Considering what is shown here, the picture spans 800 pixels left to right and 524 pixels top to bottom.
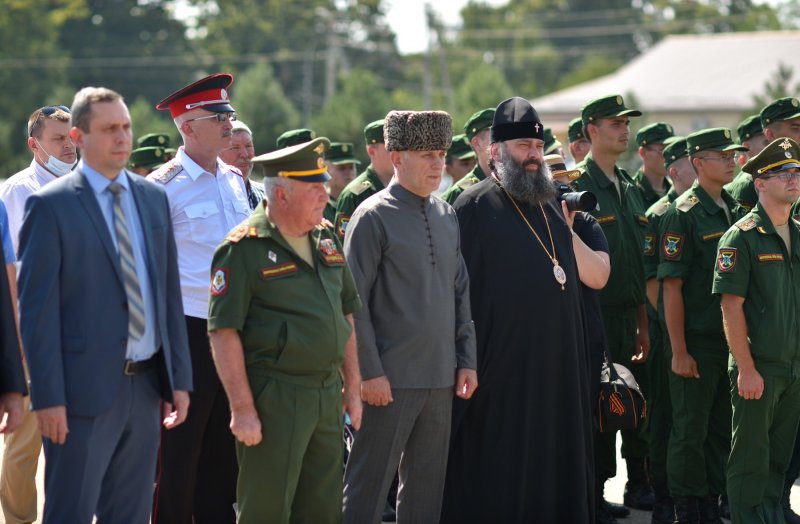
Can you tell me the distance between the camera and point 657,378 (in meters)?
8.25

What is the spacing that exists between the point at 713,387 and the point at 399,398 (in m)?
2.43

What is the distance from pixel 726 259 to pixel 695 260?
86cm

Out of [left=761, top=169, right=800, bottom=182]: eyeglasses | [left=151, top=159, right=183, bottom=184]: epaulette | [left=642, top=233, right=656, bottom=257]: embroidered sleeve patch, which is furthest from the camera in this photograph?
[left=642, top=233, right=656, bottom=257]: embroidered sleeve patch

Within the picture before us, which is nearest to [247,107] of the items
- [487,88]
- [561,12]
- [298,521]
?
[487,88]

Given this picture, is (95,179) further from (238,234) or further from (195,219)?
(195,219)

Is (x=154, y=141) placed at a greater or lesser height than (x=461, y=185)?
greater

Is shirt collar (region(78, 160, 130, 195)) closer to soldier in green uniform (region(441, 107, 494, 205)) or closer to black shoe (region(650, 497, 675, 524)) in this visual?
soldier in green uniform (region(441, 107, 494, 205))

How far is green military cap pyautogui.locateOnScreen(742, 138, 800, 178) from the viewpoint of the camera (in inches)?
270

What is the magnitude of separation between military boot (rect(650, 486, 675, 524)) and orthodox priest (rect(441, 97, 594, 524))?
1.22 m

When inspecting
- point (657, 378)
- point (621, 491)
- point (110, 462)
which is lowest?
point (621, 491)

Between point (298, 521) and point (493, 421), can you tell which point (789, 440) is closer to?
point (493, 421)

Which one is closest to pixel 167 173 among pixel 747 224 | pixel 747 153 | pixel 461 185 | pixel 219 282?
pixel 219 282

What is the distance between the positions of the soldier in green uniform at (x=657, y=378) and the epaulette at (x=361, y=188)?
2032 millimetres

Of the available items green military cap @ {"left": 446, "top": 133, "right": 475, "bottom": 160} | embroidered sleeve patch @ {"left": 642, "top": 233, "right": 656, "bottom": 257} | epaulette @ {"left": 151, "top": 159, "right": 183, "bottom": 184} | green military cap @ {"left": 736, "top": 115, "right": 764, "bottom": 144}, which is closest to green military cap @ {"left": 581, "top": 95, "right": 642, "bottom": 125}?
embroidered sleeve patch @ {"left": 642, "top": 233, "right": 656, "bottom": 257}
